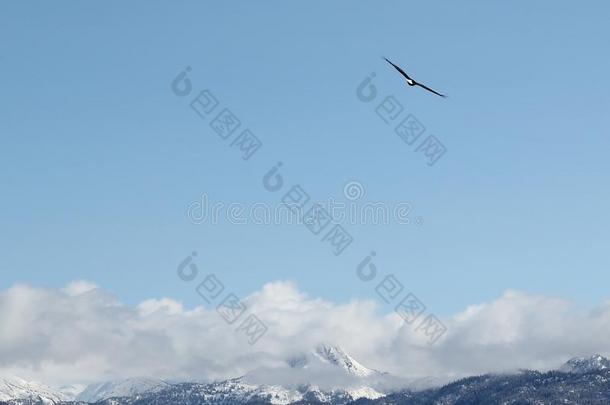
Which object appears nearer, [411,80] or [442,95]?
[442,95]

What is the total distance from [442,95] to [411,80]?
397 inches

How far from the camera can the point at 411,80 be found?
10062 centimetres

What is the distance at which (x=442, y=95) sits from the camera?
91.2m
